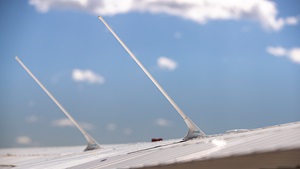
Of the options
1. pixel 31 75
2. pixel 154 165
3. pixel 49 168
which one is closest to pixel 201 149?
pixel 154 165

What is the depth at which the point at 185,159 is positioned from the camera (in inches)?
1113

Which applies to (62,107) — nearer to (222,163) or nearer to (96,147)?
(96,147)

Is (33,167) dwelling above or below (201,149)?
above

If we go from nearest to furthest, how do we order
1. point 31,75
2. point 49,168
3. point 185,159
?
point 185,159
point 49,168
point 31,75

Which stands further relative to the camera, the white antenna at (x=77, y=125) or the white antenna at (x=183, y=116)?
the white antenna at (x=77, y=125)

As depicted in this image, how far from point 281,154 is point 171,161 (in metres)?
7.78

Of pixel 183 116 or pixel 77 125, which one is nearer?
pixel 183 116

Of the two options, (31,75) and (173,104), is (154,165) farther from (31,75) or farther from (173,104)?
(31,75)

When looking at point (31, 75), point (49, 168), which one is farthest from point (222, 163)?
point (31, 75)

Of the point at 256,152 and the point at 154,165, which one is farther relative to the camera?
the point at 154,165

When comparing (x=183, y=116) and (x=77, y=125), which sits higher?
(x=77, y=125)

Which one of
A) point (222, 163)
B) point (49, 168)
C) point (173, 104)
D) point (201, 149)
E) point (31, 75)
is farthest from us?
point (31, 75)

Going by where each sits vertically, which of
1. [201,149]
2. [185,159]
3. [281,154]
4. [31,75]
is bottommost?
[281,154]

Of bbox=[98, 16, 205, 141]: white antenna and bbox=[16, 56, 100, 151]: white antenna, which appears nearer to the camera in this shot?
bbox=[98, 16, 205, 141]: white antenna
